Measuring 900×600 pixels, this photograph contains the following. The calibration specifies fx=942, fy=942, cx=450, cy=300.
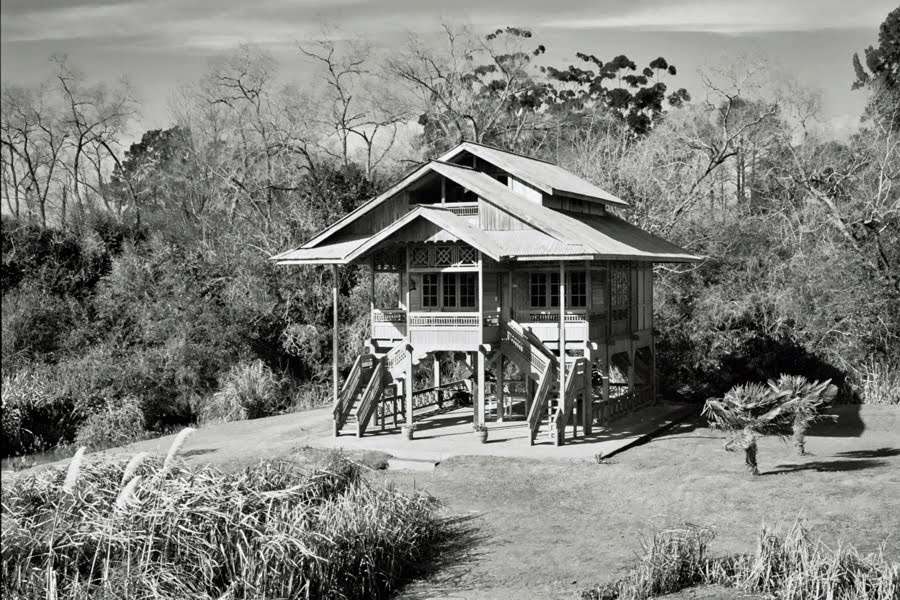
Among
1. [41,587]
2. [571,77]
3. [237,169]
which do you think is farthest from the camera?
[571,77]

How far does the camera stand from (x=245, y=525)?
13039 mm

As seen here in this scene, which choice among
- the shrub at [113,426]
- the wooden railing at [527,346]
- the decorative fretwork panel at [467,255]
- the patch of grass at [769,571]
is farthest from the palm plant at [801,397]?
the shrub at [113,426]

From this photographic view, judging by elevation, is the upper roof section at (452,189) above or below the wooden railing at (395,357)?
above

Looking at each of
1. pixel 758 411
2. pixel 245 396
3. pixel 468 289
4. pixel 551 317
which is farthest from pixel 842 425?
pixel 245 396

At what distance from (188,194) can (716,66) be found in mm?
29582

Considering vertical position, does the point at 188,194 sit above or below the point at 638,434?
above

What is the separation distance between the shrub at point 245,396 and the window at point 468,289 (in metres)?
10.1

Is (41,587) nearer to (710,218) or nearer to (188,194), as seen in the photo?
(710,218)

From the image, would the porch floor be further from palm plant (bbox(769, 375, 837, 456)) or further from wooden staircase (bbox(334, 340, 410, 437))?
palm plant (bbox(769, 375, 837, 456))

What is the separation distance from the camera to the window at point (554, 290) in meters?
26.3

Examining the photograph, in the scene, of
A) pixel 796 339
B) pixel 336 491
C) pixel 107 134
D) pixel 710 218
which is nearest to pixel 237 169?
pixel 107 134

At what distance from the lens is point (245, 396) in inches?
1297

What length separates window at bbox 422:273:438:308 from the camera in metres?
27.0

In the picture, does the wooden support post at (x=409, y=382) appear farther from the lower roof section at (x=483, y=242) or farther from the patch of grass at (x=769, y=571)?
the patch of grass at (x=769, y=571)
